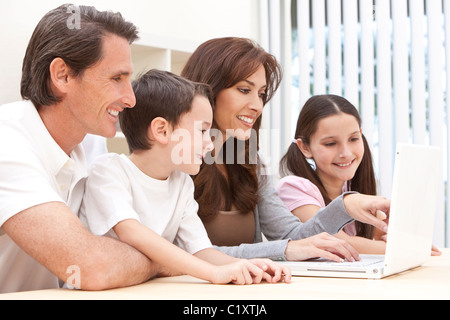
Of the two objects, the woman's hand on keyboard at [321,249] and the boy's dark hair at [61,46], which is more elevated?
the boy's dark hair at [61,46]

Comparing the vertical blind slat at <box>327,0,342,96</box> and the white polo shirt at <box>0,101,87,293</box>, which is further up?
the vertical blind slat at <box>327,0,342,96</box>

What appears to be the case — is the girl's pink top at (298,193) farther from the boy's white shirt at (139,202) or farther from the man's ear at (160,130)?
the man's ear at (160,130)

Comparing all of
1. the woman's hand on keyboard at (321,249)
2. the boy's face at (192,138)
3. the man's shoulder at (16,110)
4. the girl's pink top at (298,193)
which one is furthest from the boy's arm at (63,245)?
the girl's pink top at (298,193)

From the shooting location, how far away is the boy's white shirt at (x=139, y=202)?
121cm

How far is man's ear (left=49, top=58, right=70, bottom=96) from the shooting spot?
128cm

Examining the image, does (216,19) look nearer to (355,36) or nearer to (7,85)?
(355,36)

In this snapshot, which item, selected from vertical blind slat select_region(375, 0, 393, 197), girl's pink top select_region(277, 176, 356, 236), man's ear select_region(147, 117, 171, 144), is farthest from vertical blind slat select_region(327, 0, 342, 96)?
man's ear select_region(147, 117, 171, 144)

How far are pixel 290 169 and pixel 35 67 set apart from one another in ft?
3.85

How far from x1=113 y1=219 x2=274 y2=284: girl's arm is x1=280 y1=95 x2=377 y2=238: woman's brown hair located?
1061mm

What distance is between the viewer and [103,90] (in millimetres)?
1302

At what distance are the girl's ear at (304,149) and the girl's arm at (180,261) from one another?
1083 millimetres

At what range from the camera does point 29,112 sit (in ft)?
4.14

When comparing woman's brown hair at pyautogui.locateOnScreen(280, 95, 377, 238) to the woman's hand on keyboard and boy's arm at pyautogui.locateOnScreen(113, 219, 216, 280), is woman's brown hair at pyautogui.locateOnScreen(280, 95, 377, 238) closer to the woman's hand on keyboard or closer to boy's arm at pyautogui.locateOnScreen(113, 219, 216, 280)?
the woman's hand on keyboard

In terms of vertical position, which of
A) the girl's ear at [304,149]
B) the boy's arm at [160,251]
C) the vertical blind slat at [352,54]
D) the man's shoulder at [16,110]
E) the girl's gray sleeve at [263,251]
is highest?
the vertical blind slat at [352,54]
